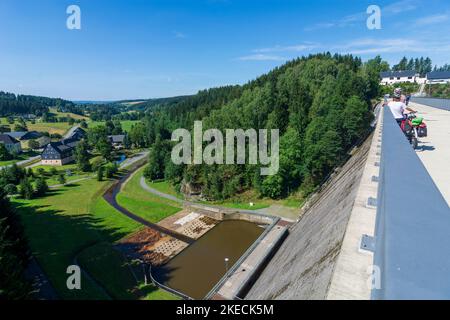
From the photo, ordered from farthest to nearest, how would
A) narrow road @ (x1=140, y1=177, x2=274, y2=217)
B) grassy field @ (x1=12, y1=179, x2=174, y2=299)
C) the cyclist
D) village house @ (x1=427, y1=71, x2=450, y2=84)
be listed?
village house @ (x1=427, y1=71, x2=450, y2=84) → narrow road @ (x1=140, y1=177, x2=274, y2=217) → grassy field @ (x1=12, y1=179, x2=174, y2=299) → the cyclist

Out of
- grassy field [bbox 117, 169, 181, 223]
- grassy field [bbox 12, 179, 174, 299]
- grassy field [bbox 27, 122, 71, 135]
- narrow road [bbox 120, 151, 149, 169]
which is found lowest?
grassy field [bbox 12, 179, 174, 299]

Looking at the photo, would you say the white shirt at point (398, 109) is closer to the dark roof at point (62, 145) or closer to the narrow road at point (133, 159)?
the narrow road at point (133, 159)

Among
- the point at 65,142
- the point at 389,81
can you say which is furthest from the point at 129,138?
the point at 389,81

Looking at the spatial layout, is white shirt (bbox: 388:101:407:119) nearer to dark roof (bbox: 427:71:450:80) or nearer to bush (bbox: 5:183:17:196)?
bush (bbox: 5:183:17:196)

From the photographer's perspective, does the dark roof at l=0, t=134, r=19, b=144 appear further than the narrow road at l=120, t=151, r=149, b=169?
Yes

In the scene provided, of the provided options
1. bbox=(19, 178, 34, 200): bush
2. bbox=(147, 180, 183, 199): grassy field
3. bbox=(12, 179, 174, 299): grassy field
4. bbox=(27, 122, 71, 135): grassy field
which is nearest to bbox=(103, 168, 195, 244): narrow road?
bbox=(12, 179, 174, 299): grassy field

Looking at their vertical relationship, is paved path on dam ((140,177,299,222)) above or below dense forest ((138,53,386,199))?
below

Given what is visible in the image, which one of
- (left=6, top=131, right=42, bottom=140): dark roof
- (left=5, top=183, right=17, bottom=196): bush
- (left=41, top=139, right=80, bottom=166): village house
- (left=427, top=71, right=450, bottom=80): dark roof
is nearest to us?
(left=5, top=183, right=17, bottom=196): bush
